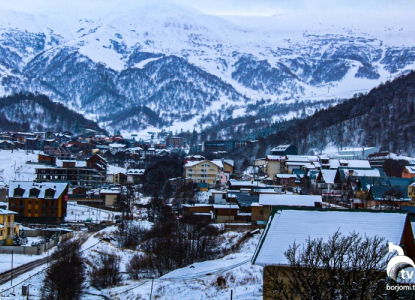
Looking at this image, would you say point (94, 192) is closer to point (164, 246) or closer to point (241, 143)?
point (164, 246)

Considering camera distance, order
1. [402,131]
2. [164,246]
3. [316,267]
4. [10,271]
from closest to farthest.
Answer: [316,267], [10,271], [164,246], [402,131]

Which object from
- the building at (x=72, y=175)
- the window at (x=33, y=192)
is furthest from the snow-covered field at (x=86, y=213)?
the building at (x=72, y=175)

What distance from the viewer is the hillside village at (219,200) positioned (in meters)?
18.3

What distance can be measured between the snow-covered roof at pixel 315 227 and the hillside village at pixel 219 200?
1.1 inches

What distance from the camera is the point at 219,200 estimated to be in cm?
6338

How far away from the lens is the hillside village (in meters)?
18.3

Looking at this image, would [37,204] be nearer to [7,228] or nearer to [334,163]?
[7,228]

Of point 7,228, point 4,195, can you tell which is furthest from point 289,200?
point 4,195

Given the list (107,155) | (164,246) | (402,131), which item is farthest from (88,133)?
(164,246)

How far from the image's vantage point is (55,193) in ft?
196

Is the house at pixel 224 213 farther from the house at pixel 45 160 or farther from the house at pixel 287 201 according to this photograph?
the house at pixel 45 160

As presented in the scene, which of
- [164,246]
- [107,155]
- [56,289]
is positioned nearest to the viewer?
[56,289]

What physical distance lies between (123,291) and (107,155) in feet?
333

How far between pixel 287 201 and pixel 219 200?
51.6 ft
